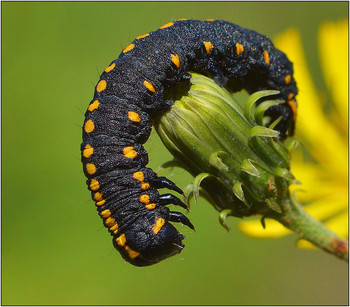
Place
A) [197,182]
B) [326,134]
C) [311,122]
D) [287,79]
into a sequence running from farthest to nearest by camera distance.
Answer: [311,122], [326,134], [287,79], [197,182]

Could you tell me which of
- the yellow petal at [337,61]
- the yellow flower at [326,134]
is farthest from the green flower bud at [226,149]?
the yellow petal at [337,61]

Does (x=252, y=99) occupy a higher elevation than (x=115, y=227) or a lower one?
higher

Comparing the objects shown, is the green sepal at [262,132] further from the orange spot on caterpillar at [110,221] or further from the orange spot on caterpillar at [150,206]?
the orange spot on caterpillar at [110,221]

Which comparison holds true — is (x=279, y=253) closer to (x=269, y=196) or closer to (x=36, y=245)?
(x=36, y=245)

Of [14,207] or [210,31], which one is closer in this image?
[210,31]

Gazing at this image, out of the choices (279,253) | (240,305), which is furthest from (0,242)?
(279,253)

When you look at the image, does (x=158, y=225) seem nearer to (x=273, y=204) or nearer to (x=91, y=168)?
(x=91, y=168)

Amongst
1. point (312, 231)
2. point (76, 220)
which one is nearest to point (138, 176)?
point (312, 231)
